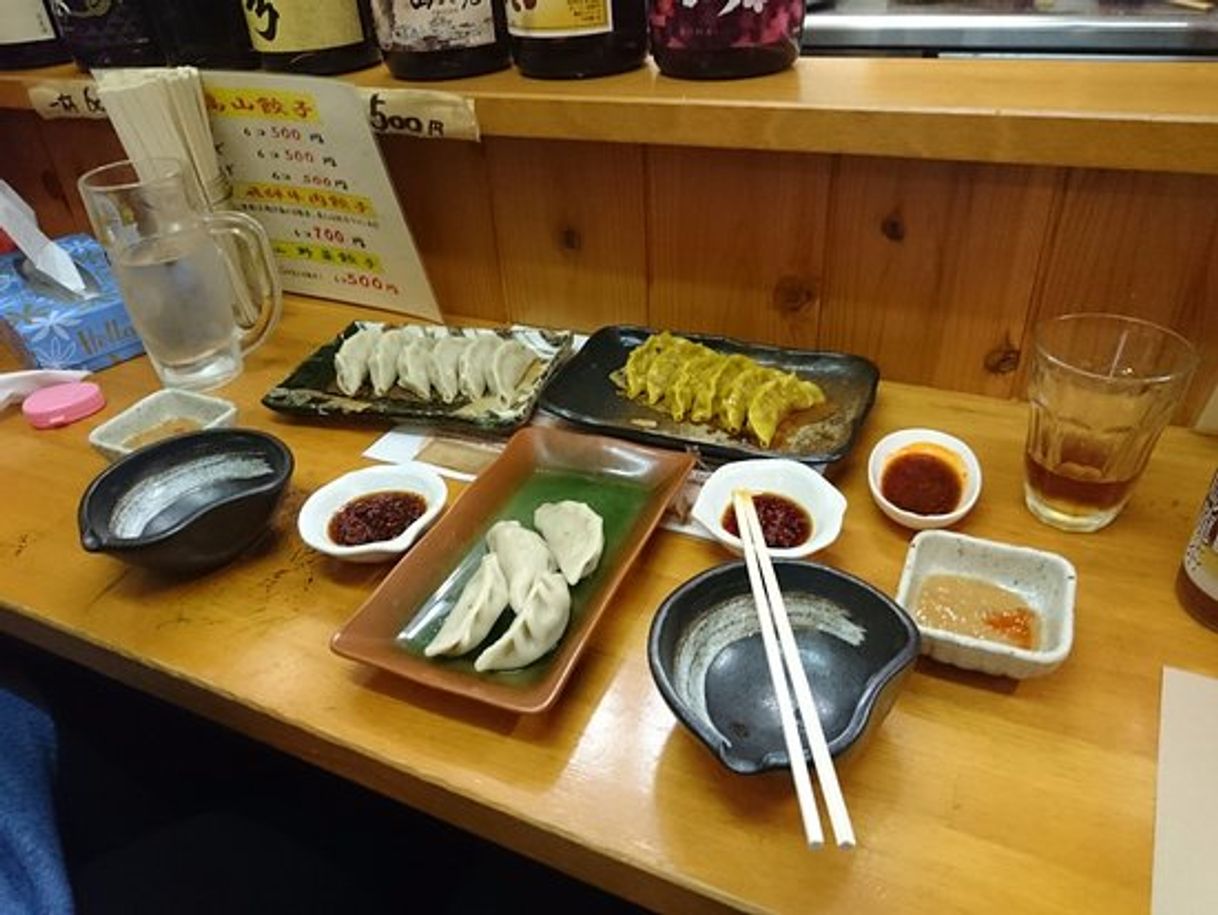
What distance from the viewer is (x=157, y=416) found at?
105 cm

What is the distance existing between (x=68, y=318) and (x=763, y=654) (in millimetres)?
1044

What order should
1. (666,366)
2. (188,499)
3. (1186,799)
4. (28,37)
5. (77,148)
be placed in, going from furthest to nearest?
(77,148) → (28,37) → (666,366) → (188,499) → (1186,799)

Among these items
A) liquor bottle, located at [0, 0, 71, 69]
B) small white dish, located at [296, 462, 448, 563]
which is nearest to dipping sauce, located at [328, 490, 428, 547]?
small white dish, located at [296, 462, 448, 563]

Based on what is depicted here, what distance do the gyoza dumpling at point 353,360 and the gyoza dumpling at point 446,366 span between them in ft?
0.29

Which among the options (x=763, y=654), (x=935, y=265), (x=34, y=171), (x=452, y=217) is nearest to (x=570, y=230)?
(x=452, y=217)

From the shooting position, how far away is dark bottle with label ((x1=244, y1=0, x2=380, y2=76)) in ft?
3.36

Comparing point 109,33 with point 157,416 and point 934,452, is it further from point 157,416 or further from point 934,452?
point 934,452

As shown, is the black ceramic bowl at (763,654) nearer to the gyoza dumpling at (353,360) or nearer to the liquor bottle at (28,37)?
the gyoza dumpling at (353,360)

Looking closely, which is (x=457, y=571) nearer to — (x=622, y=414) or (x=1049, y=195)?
(x=622, y=414)

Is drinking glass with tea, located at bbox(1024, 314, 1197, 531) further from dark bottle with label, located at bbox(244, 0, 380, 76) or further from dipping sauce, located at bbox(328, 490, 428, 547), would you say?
dark bottle with label, located at bbox(244, 0, 380, 76)

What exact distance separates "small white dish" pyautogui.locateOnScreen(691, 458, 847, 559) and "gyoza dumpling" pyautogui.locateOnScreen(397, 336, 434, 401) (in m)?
0.40

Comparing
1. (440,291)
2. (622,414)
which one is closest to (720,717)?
(622,414)

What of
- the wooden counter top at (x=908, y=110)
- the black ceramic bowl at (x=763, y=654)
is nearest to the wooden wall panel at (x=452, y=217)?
the wooden counter top at (x=908, y=110)

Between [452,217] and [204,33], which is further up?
[204,33]
